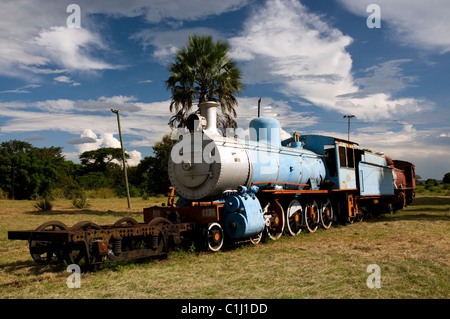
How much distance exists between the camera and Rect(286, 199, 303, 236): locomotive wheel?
36.8 ft

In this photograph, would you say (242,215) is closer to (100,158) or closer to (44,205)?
(44,205)

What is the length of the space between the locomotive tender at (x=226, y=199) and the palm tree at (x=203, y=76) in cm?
577

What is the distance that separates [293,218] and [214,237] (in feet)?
12.2

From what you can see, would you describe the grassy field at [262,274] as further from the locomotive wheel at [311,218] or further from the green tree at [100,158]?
the green tree at [100,158]

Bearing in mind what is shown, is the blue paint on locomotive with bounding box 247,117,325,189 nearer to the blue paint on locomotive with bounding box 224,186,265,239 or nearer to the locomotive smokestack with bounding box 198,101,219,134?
the blue paint on locomotive with bounding box 224,186,265,239

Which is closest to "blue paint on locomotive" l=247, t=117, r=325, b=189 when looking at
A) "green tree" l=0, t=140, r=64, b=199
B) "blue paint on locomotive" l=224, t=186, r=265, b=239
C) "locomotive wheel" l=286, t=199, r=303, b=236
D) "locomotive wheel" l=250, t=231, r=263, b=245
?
"locomotive wheel" l=286, t=199, r=303, b=236

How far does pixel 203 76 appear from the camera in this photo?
1864cm

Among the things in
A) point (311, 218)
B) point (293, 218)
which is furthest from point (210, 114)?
point (311, 218)

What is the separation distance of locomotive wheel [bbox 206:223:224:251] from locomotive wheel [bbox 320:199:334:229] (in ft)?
18.2

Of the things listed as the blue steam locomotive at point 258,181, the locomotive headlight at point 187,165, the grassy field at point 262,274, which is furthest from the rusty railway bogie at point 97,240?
the locomotive headlight at point 187,165
